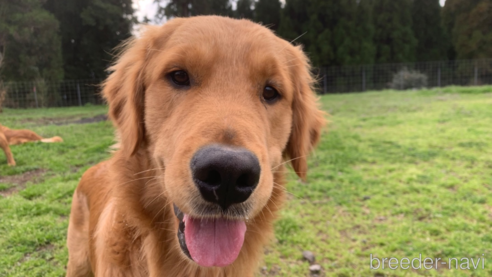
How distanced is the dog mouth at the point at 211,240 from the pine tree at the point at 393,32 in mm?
33393

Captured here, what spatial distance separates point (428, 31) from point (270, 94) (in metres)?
39.0

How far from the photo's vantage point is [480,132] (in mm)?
8156

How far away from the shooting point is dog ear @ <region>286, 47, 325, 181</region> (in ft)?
8.73

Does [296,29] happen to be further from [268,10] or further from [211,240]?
[211,240]

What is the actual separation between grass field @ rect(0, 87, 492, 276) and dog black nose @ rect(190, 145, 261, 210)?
1.73 metres

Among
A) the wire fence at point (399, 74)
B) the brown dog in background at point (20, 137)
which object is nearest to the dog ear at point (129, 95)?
the brown dog in background at point (20, 137)

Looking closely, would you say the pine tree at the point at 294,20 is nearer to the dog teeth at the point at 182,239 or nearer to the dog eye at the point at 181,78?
the dog eye at the point at 181,78

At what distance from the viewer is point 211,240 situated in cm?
175

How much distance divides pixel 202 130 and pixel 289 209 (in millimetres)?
3342

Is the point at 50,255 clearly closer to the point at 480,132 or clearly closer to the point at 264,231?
the point at 264,231

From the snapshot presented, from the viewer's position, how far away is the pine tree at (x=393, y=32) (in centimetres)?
3191

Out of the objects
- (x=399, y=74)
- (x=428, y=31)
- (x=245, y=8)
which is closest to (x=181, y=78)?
(x=399, y=74)

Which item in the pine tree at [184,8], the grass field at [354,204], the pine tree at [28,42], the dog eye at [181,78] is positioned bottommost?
the grass field at [354,204]

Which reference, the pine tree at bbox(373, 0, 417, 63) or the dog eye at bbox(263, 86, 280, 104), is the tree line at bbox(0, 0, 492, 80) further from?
the dog eye at bbox(263, 86, 280, 104)
